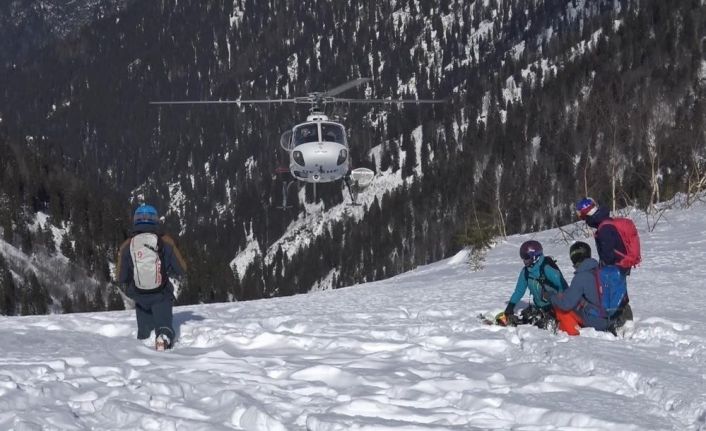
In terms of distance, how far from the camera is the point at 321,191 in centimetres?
15288

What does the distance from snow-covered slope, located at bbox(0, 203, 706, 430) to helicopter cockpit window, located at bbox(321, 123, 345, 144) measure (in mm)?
9345

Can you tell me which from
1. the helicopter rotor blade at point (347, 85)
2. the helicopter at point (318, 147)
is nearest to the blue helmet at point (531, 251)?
the helicopter rotor blade at point (347, 85)

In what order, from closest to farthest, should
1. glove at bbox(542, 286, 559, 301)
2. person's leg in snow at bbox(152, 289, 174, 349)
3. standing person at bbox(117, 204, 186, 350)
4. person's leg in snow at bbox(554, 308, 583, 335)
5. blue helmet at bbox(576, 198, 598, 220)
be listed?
person's leg in snow at bbox(152, 289, 174, 349) < standing person at bbox(117, 204, 186, 350) < person's leg in snow at bbox(554, 308, 583, 335) < blue helmet at bbox(576, 198, 598, 220) < glove at bbox(542, 286, 559, 301)

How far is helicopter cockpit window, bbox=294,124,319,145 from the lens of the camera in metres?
19.4

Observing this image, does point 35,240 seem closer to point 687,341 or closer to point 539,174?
point 539,174

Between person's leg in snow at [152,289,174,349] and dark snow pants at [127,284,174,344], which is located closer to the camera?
person's leg in snow at [152,289,174,349]

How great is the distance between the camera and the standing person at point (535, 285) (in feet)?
29.1

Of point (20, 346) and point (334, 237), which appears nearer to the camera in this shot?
point (20, 346)

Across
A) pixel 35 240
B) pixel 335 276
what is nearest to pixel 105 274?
pixel 35 240

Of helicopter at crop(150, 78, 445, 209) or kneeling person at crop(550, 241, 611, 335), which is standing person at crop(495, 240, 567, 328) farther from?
helicopter at crop(150, 78, 445, 209)

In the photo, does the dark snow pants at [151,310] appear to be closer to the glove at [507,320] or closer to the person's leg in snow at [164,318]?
the person's leg in snow at [164,318]

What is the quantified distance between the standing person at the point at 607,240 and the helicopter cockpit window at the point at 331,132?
11.1m

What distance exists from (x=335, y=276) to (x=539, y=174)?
1429 inches

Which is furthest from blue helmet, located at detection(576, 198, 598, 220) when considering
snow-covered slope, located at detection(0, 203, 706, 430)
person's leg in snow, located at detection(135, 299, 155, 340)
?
person's leg in snow, located at detection(135, 299, 155, 340)
